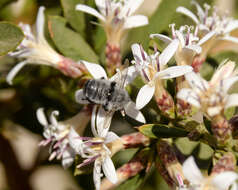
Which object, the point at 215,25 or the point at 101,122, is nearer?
the point at 101,122

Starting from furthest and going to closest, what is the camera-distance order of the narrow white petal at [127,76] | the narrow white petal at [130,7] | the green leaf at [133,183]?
the narrow white petal at [130,7] < the green leaf at [133,183] < the narrow white petal at [127,76]

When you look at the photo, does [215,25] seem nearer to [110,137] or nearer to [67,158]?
[110,137]

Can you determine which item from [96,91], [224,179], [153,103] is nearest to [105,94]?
[96,91]

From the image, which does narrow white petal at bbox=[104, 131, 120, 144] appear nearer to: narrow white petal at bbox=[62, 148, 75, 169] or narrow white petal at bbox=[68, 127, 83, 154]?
narrow white petal at bbox=[68, 127, 83, 154]

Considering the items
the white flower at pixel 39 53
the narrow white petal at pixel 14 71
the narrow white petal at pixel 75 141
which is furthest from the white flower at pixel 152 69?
the narrow white petal at pixel 14 71

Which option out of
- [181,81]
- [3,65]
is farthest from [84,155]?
[3,65]

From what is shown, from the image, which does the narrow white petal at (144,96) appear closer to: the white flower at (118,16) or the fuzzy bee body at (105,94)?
the fuzzy bee body at (105,94)

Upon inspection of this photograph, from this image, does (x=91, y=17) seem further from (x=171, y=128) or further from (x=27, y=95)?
(x=171, y=128)

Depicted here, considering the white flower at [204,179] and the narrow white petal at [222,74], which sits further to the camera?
the narrow white petal at [222,74]
